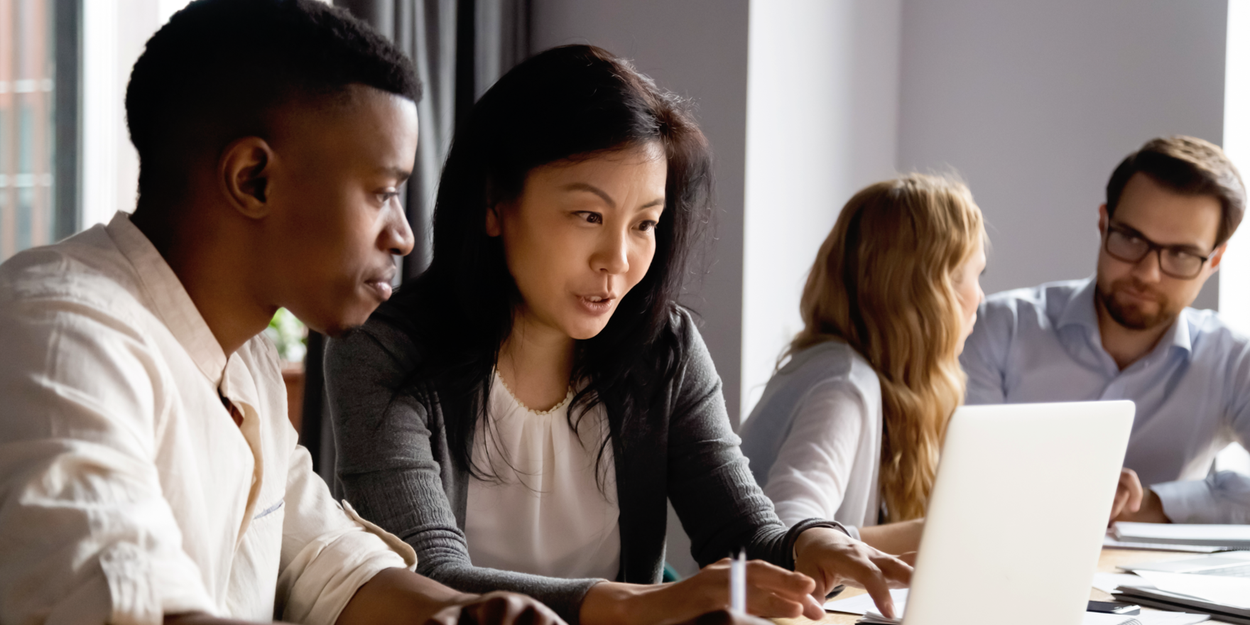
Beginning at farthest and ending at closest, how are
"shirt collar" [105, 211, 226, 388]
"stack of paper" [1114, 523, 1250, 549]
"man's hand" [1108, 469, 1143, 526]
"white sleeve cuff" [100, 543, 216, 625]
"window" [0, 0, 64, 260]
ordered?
1. "window" [0, 0, 64, 260]
2. "man's hand" [1108, 469, 1143, 526]
3. "stack of paper" [1114, 523, 1250, 549]
4. "shirt collar" [105, 211, 226, 388]
5. "white sleeve cuff" [100, 543, 216, 625]

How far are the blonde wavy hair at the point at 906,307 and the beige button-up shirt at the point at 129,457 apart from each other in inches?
47.3

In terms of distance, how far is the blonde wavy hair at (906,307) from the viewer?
6.17 ft

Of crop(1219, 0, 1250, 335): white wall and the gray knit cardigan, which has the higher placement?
crop(1219, 0, 1250, 335): white wall

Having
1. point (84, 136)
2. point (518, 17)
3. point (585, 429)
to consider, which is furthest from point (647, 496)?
point (518, 17)

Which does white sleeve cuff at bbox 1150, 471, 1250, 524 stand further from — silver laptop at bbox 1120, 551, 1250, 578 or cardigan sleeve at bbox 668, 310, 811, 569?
cardigan sleeve at bbox 668, 310, 811, 569

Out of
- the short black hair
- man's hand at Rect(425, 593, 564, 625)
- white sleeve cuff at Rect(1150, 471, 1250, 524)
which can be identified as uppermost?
the short black hair

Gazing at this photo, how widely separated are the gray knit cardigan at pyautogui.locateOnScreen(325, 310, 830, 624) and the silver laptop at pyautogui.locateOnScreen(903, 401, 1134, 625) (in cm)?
38

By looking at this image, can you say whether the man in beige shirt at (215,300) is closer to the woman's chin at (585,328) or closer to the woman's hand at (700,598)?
the woman's hand at (700,598)

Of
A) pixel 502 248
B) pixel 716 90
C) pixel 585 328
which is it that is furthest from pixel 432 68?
pixel 585 328

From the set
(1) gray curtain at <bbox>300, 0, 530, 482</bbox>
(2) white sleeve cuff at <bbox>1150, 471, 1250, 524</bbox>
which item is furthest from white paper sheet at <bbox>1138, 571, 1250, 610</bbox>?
(1) gray curtain at <bbox>300, 0, 530, 482</bbox>

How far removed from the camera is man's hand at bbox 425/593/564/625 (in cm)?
63

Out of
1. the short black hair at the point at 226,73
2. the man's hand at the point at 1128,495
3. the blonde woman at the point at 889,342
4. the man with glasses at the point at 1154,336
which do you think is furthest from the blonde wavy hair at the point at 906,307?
the short black hair at the point at 226,73

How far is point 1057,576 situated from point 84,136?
215 cm

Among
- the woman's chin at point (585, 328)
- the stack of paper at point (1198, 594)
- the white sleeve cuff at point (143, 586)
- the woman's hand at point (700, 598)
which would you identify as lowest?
the stack of paper at point (1198, 594)
